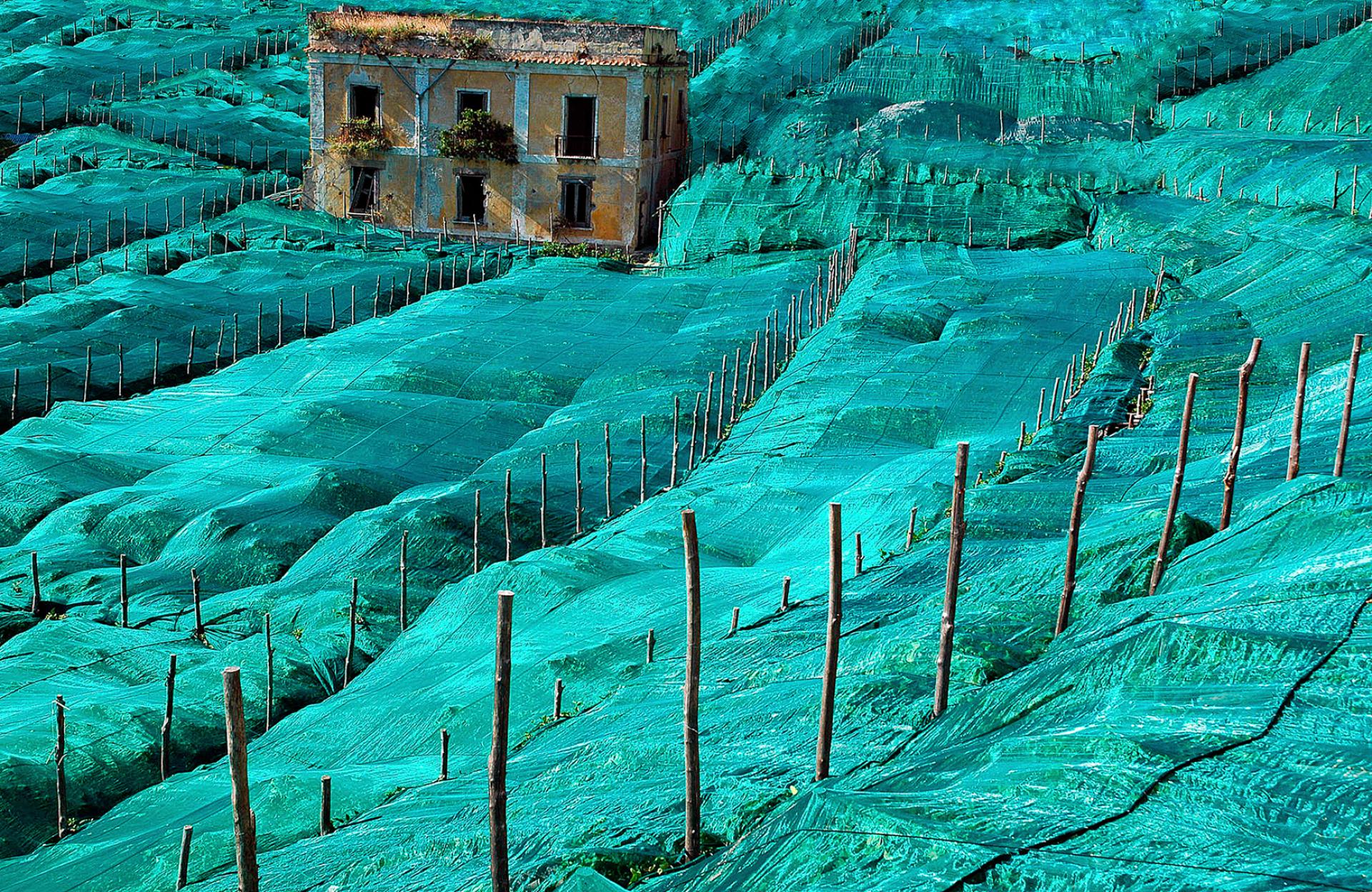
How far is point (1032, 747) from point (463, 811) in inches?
116

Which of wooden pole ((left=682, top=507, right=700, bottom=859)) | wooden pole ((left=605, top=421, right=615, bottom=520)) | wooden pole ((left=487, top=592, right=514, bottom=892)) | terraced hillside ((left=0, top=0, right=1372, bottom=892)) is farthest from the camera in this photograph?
wooden pole ((left=605, top=421, right=615, bottom=520))

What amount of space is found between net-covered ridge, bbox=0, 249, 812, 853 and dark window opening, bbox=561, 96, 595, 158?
7.60 meters

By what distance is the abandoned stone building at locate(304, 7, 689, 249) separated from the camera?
1072 inches

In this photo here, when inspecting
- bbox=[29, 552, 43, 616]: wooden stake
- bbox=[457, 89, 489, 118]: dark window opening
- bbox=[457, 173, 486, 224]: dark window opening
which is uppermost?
bbox=[457, 89, 489, 118]: dark window opening

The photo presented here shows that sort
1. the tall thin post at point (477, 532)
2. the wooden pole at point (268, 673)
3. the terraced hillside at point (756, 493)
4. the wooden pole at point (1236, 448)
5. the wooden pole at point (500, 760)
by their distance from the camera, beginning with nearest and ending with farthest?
the wooden pole at point (500, 760) → the terraced hillside at point (756, 493) → the wooden pole at point (1236, 448) → the wooden pole at point (268, 673) → the tall thin post at point (477, 532)

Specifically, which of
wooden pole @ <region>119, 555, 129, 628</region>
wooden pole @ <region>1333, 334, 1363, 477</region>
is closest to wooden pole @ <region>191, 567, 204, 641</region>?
wooden pole @ <region>119, 555, 129, 628</region>

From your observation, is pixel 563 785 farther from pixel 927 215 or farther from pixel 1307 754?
pixel 927 215

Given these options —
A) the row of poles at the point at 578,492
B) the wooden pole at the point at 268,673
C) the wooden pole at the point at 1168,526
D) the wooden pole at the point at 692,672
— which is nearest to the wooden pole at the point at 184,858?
the row of poles at the point at 578,492

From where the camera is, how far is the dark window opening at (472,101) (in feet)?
91.0

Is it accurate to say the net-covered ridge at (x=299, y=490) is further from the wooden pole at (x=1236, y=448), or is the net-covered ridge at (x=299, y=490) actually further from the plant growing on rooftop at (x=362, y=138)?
the plant growing on rooftop at (x=362, y=138)

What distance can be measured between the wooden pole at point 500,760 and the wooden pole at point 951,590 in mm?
1904

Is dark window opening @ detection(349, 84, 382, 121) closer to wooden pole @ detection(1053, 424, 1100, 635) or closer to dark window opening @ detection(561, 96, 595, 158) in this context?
dark window opening @ detection(561, 96, 595, 158)

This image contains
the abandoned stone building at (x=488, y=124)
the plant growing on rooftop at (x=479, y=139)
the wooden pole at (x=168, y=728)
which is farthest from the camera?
the plant growing on rooftop at (x=479, y=139)

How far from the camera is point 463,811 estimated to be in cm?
705
